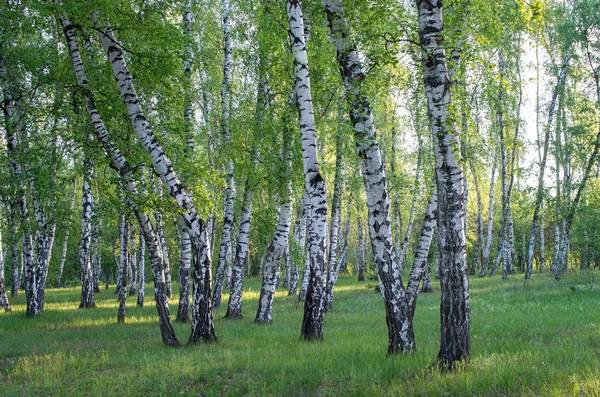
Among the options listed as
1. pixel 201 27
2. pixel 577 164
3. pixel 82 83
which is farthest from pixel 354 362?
pixel 577 164

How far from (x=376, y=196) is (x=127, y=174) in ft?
18.9

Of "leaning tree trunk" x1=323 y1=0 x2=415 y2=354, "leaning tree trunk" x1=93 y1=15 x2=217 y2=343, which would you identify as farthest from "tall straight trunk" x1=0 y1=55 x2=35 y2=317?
"leaning tree trunk" x1=323 y1=0 x2=415 y2=354

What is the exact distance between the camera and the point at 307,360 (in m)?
7.92

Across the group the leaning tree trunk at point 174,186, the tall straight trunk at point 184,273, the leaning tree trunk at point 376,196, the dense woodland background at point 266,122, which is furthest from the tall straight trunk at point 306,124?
the tall straight trunk at point 184,273

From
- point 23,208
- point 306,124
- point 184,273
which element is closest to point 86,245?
point 23,208

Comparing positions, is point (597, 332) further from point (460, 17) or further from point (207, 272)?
point (207, 272)

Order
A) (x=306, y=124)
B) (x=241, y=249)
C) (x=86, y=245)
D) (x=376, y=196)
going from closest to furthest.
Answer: (x=376, y=196)
(x=306, y=124)
(x=241, y=249)
(x=86, y=245)

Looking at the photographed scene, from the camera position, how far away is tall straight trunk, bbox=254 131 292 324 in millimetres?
13414

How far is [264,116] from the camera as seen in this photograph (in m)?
14.2

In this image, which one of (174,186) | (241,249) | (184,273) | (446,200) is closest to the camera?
(446,200)

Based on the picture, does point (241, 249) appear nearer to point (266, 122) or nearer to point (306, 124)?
point (266, 122)

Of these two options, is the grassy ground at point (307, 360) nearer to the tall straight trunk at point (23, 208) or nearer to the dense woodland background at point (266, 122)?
the dense woodland background at point (266, 122)

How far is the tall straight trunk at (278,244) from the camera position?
44.0 feet

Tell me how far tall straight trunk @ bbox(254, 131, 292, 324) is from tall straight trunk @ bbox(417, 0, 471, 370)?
7.08 meters
